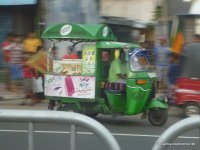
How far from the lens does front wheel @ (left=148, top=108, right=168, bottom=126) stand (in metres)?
10.5

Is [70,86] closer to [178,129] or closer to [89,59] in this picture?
[89,59]

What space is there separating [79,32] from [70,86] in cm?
109

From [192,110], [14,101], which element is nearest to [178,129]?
[192,110]

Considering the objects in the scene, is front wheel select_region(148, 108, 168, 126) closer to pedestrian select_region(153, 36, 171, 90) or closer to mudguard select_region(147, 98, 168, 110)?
mudguard select_region(147, 98, 168, 110)

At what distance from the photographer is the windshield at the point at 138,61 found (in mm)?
10422

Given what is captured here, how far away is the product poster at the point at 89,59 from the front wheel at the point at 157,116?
56.3 inches

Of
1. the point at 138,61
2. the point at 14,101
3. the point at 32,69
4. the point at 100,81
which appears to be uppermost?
the point at 138,61

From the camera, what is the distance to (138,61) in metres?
10.5

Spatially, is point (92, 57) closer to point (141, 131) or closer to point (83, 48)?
point (83, 48)

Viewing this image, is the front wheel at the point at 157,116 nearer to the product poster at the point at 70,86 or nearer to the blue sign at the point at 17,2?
the product poster at the point at 70,86

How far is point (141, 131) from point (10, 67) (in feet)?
22.1

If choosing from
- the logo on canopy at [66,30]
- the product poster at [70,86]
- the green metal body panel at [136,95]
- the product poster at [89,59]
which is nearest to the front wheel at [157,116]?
the green metal body panel at [136,95]

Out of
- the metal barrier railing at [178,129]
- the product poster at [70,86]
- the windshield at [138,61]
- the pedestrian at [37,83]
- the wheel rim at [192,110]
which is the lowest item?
the wheel rim at [192,110]

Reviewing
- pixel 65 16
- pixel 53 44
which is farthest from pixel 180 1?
pixel 53 44
